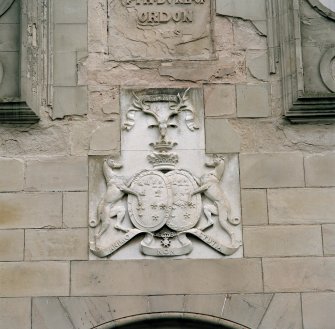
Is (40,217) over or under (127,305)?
over

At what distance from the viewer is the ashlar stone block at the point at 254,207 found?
29.2 ft

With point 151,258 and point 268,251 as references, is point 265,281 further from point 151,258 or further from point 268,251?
point 151,258

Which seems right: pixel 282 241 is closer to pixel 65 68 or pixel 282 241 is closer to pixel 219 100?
pixel 219 100

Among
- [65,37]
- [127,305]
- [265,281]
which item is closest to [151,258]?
[127,305]

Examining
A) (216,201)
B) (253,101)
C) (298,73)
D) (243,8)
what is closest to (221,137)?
(253,101)

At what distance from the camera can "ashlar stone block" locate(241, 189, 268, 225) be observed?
8891 mm

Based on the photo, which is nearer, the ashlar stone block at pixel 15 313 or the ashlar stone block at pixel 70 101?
the ashlar stone block at pixel 15 313

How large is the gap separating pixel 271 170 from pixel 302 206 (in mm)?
467

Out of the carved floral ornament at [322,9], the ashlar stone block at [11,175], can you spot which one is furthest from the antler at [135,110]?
the carved floral ornament at [322,9]

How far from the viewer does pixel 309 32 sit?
9.49 meters

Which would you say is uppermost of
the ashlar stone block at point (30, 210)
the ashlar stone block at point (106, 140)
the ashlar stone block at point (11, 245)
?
the ashlar stone block at point (106, 140)

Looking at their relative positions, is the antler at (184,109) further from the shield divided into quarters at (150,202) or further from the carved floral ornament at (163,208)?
the shield divided into quarters at (150,202)

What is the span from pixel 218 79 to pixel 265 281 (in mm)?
2111

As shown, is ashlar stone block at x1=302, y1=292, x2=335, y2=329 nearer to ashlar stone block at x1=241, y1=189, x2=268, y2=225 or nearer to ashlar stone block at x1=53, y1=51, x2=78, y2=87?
ashlar stone block at x1=241, y1=189, x2=268, y2=225
